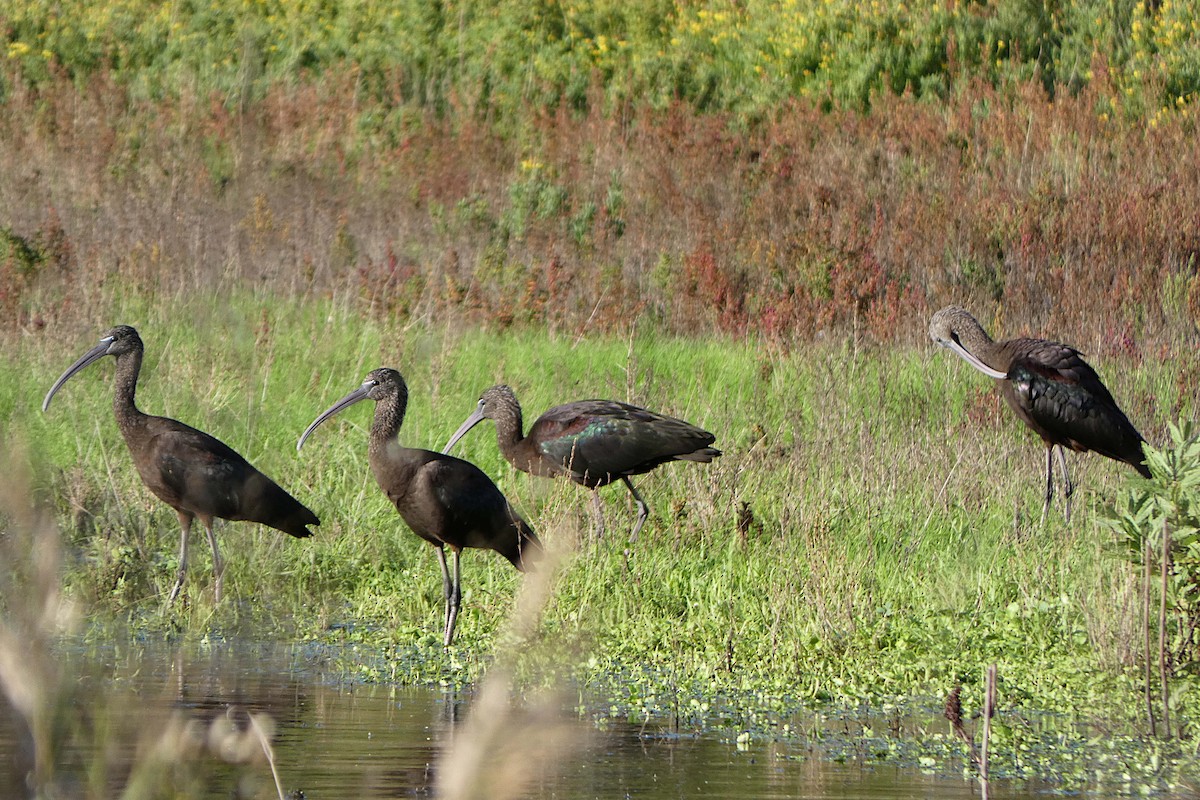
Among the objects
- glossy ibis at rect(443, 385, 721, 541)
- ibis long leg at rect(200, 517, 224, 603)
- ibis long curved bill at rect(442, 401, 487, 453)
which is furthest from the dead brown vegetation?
ibis long leg at rect(200, 517, 224, 603)

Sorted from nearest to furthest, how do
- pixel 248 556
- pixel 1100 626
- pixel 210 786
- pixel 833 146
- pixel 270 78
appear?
pixel 210 786
pixel 1100 626
pixel 248 556
pixel 833 146
pixel 270 78

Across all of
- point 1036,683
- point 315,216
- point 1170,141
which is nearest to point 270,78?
point 315,216

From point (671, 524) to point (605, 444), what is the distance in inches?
24.7

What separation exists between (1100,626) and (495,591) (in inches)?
111

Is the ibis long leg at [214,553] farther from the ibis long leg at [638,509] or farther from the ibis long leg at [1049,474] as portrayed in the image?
the ibis long leg at [1049,474]

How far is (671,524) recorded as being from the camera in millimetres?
8367

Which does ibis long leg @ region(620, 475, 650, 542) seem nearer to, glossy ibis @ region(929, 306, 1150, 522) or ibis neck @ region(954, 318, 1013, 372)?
glossy ibis @ region(929, 306, 1150, 522)

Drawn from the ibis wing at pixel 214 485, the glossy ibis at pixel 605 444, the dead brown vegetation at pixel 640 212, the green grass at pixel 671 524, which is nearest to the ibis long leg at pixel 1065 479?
the green grass at pixel 671 524

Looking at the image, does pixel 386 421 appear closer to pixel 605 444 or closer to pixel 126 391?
pixel 605 444

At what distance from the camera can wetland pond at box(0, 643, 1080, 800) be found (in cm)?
489

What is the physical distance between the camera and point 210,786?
4941mm

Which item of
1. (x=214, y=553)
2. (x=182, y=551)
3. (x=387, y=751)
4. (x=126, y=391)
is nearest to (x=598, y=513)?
(x=214, y=553)

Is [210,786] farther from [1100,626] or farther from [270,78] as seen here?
[270,78]

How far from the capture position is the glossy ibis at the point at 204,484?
811 cm
